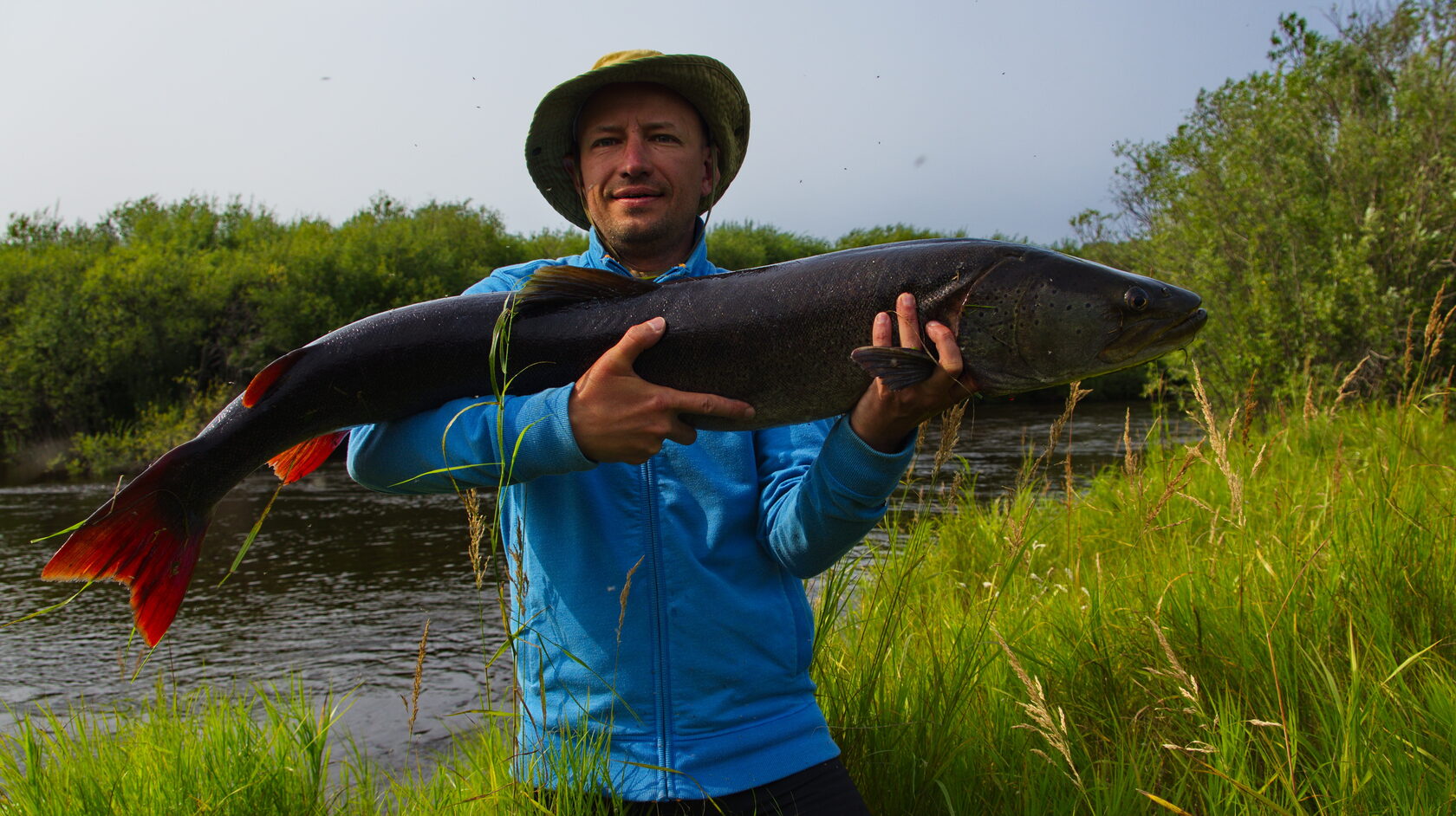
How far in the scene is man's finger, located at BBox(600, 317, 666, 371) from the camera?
2125mm

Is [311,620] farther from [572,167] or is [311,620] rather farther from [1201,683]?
[1201,683]

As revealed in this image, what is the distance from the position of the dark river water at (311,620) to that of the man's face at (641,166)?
2.24 metres

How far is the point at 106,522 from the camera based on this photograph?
7.39 ft

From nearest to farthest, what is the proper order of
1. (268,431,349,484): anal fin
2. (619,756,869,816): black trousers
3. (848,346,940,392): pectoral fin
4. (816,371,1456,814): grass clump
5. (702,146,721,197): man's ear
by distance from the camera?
(848,346,940,392): pectoral fin < (619,756,869,816): black trousers < (816,371,1456,814): grass clump < (268,431,349,484): anal fin < (702,146,721,197): man's ear

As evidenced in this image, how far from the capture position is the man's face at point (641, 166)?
2.57 meters

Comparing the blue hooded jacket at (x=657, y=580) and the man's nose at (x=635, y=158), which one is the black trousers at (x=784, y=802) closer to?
the blue hooded jacket at (x=657, y=580)

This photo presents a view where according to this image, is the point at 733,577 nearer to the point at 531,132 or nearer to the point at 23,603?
the point at 531,132

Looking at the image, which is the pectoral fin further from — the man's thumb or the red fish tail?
the red fish tail

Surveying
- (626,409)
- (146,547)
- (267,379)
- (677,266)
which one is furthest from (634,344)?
(146,547)

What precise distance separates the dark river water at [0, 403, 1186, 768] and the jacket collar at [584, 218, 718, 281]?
2.06 meters

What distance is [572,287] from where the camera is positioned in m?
2.32

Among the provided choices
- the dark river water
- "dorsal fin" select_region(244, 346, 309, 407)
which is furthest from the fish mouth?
the dark river water

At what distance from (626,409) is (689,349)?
280mm

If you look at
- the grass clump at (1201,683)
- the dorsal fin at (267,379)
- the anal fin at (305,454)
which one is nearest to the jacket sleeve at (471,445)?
the anal fin at (305,454)
